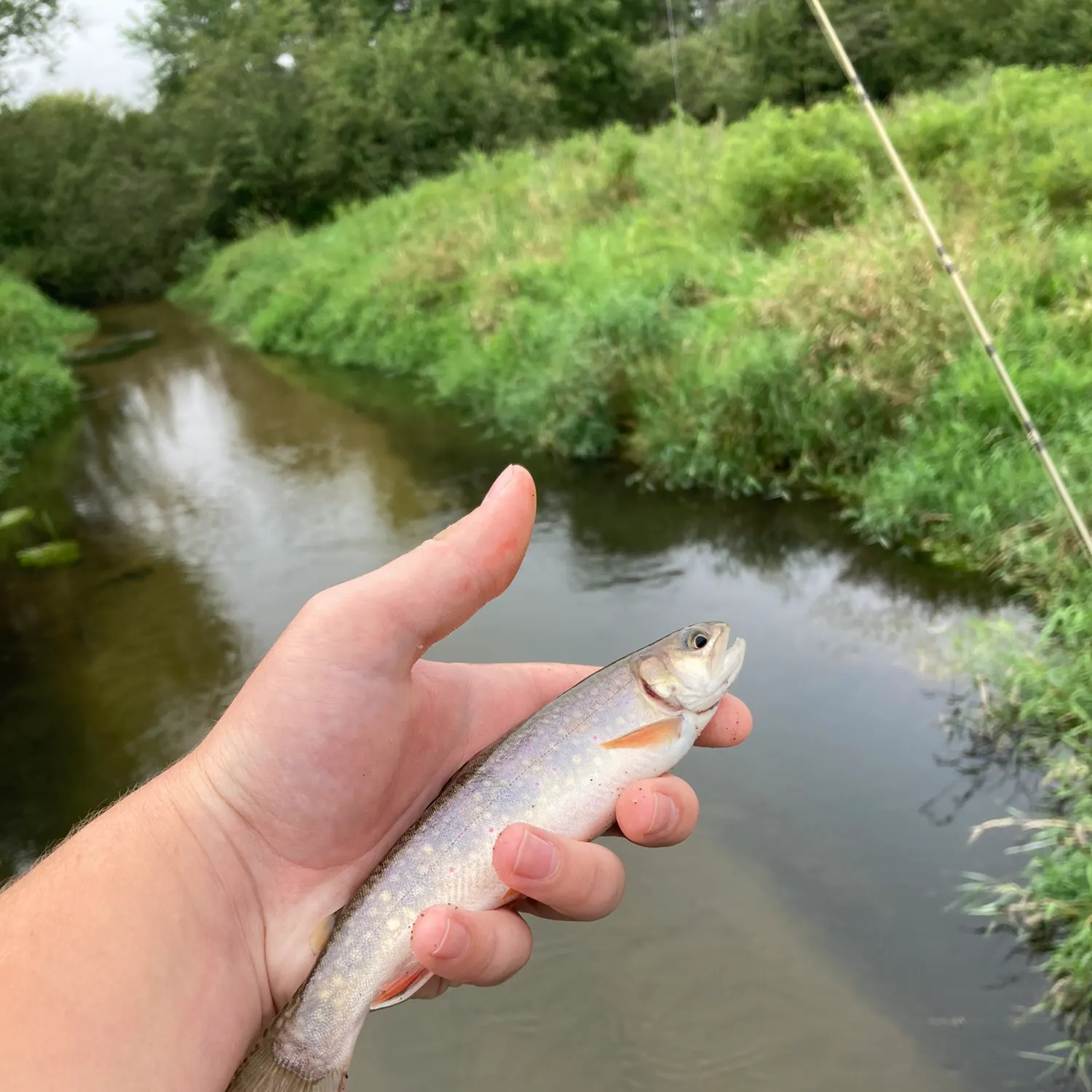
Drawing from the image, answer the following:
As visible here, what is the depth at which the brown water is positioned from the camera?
12.0 ft

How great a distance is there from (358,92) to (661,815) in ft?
95.6

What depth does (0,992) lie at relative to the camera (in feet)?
6.29

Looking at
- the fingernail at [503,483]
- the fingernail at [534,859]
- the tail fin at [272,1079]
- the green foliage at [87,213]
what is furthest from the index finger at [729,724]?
the green foliage at [87,213]

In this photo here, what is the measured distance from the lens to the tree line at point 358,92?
22297 millimetres

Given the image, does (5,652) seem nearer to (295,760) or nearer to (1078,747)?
(295,760)

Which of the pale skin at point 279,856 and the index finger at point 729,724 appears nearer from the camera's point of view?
the pale skin at point 279,856

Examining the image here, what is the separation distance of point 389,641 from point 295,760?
40 centimetres

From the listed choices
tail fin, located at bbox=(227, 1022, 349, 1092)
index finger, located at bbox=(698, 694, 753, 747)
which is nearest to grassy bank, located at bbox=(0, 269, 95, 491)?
tail fin, located at bbox=(227, 1022, 349, 1092)

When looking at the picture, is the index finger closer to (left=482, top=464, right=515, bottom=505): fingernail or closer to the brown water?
(left=482, top=464, right=515, bottom=505): fingernail

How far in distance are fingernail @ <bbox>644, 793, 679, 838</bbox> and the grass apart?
83.2 inches

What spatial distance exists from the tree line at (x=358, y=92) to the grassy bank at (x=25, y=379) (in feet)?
20.9

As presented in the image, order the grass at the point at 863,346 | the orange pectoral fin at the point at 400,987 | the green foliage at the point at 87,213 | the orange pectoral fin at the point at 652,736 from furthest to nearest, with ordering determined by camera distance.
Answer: the green foliage at the point at 87,213
the grass at the point at 863,346
the orange pectoral fin at the point at 652,736
the orange pectoral fin at the point at 400,987

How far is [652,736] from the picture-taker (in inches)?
88.3

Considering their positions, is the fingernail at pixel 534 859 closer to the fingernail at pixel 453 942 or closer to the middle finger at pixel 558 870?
the middle finger at pixel 558 870
